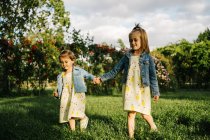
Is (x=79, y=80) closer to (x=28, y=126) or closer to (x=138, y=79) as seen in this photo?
(x=138, y=79)

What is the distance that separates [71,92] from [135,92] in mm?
1392

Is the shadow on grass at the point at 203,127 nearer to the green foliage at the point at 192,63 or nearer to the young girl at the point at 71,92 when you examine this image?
the young girl at the point at 71,92

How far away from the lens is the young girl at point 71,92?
6.44 m

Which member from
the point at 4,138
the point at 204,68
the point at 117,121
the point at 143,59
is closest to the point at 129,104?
the point at 143,59

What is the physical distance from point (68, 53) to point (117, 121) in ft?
5.43

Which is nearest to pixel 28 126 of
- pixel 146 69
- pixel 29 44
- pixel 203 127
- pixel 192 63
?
pixel 146 69

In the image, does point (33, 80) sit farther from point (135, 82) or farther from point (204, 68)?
point (204, 68)

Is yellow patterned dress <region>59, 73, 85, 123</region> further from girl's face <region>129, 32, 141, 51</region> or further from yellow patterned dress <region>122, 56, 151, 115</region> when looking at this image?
girl's face <region>129, 32, 141, 51</region>

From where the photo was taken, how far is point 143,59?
570 cm

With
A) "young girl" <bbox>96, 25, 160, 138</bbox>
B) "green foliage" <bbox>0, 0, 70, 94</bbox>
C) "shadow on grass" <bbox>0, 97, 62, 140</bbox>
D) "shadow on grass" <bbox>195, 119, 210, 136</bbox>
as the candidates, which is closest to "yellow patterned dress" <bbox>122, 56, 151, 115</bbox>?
"young girl" <bbox>96, 25, 160, 138</bbox>

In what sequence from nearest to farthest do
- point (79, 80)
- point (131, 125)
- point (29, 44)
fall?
point (131, 125) < point (79, 80) < point (29, 44)

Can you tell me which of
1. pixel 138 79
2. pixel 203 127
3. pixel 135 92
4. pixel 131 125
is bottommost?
pixel 203 127

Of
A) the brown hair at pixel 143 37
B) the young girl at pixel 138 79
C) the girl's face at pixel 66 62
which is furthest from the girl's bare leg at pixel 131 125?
the girl's face at pixel 66 62

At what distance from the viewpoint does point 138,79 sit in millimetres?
5680
